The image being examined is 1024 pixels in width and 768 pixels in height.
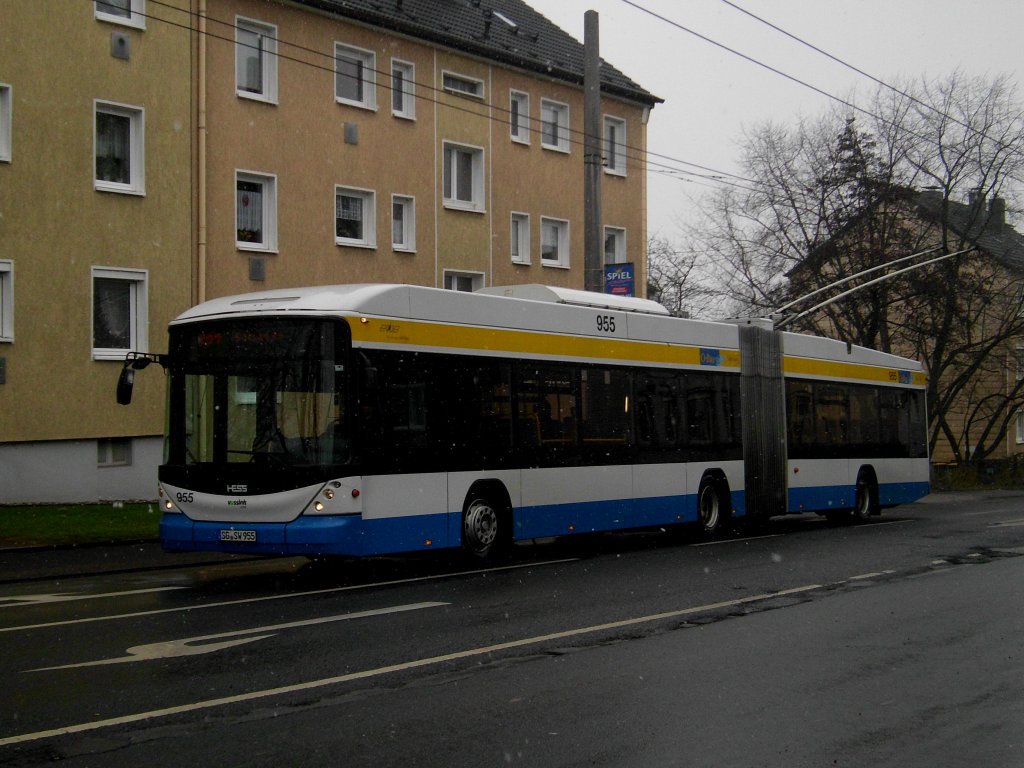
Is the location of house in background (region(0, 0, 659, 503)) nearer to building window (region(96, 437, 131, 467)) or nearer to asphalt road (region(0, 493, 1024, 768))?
building window (region(96, 437, 131, 467))

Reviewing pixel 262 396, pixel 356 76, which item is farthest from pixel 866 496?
pixel 356 76

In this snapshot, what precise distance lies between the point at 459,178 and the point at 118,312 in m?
10.8

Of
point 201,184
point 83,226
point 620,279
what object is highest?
point 201,184

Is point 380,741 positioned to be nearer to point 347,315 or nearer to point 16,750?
point 16,750

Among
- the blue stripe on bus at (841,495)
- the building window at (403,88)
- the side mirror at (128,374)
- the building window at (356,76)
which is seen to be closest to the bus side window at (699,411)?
the blue stripe on bus at (841,495)

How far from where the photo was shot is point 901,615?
35.4 ft

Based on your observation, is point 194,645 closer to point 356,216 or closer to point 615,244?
point 356,216

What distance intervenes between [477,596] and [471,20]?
25567mm

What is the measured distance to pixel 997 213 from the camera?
45781 mm

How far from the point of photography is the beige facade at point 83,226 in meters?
23.6

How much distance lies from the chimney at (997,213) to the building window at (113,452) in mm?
31839

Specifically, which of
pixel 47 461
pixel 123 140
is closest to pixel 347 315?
pixel 47 461

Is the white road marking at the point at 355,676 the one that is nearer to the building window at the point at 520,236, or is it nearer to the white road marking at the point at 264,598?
the white road marking at the point at 264,598

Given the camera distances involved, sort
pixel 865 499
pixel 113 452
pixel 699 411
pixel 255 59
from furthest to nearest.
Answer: pixel 255 59
pixel 113 452
pixel 865 499
pixel 699 411
